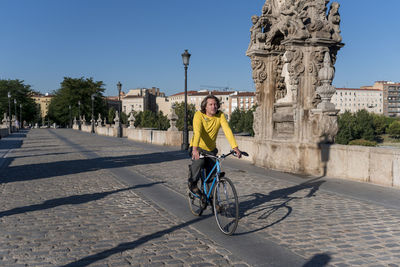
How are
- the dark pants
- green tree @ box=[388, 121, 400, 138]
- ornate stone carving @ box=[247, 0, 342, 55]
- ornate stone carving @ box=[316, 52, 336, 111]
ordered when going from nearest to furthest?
the dark pants, ornate stone carving @ box=[316, 52, 336, 111], ornate stone carving @ box=[247, 0, 342, 55], green tree @ box=[388, 121, 400, 138]

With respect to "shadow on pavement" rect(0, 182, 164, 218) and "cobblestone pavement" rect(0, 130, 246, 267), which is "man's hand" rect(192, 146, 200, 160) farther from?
"shadow on pavement" rect(0, 182, 164, 218)

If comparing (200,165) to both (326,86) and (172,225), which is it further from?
(326,86)

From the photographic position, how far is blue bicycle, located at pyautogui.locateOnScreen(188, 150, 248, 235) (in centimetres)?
504

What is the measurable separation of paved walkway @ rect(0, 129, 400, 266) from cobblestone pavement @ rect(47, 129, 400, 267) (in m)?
0.01

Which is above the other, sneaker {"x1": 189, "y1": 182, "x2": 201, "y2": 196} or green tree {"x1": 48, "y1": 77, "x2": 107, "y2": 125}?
green tree {"x1": 48, "y1": 77, "x2": 107, "y2": 125}

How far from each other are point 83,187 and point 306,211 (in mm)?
5080

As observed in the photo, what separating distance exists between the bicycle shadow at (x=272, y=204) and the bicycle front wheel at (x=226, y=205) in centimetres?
25

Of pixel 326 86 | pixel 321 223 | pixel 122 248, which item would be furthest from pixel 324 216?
pixel 326 86

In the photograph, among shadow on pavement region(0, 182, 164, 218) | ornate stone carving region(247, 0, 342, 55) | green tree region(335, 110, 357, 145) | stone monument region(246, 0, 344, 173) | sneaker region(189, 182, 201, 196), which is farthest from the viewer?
green tree region(335, 110, 357, 145)

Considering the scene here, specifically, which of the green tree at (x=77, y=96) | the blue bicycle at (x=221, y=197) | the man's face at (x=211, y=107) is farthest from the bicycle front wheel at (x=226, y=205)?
the green tree at (x=77, y=96)

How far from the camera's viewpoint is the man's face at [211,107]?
5461 millimetres

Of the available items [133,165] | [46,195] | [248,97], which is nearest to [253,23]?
[133,165]

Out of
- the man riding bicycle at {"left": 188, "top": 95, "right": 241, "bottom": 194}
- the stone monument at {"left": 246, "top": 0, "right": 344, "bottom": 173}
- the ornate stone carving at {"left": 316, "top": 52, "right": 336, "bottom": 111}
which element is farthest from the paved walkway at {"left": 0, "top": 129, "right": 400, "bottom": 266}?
the ornate stone carving at {"left": 316, "top": 52, "right": 336, "bottom": 111}

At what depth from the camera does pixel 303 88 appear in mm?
11109
